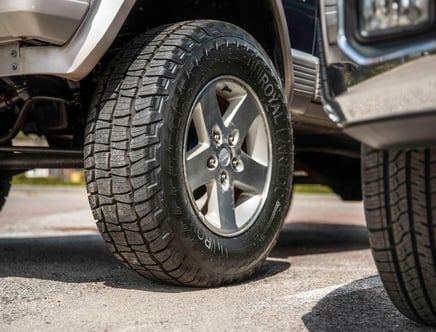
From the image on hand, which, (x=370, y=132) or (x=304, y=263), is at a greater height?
(x=370, y=132)

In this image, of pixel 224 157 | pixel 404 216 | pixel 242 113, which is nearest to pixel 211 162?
pixel 224 157

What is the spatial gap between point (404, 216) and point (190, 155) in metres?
0.97

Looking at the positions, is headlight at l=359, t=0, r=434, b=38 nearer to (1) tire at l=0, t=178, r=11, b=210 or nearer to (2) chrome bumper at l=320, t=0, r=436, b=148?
(2) chrome bumper at l=320, t=0, r=436, b=148

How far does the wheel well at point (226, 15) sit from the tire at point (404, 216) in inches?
54.3

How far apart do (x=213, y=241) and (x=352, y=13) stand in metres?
1.18

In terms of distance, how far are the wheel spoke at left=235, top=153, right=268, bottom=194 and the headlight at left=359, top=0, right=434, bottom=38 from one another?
1.25 m

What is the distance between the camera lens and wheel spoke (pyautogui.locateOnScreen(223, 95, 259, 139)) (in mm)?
2791

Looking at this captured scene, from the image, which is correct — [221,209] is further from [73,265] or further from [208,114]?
[73,265]

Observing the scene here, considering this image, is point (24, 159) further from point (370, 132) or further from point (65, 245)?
point (370, 132)

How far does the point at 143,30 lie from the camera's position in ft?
9.69

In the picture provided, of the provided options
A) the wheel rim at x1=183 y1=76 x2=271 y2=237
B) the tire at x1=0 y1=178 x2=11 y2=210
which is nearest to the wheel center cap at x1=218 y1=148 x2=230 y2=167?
the wheel rim at x1=183 y1=76 x2=271 y2=237

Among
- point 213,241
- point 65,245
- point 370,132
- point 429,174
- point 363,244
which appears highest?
point 370,132

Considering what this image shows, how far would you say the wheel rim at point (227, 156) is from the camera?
2623 millimetres

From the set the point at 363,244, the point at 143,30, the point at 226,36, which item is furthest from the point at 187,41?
the point at 363,244
